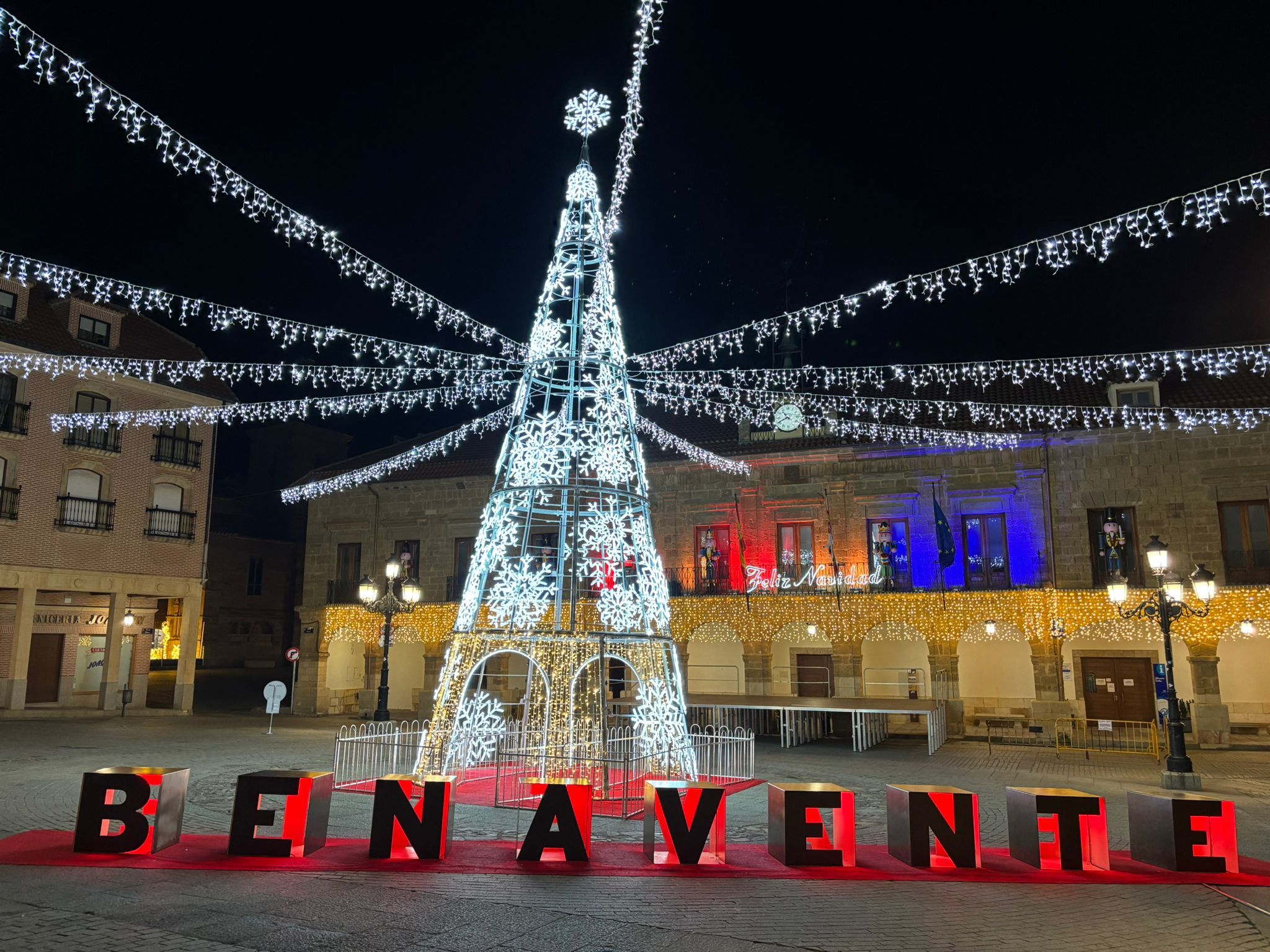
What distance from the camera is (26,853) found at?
759 centimetres

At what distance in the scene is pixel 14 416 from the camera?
22.8m

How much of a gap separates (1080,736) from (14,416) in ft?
88.1

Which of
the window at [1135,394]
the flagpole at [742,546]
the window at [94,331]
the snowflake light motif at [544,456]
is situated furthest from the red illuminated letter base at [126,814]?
the window at [1135,394]

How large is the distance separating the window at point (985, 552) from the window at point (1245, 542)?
15.5 feet

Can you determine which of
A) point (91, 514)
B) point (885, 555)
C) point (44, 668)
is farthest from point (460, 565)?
point (885, 555)

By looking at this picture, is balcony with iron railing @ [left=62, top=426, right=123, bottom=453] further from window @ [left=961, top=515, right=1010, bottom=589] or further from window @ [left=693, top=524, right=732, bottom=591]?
window @ [left=961, top=515, right=1010, bottom=589]

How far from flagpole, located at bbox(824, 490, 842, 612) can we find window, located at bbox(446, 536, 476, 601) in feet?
34.4

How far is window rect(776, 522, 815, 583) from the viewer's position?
80.6 ft

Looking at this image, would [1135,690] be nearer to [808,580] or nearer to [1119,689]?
[1119,689]

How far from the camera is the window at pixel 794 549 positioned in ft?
80.6

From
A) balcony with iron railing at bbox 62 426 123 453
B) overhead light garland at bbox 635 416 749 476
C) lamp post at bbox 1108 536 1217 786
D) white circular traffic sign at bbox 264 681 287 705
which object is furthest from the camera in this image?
balcony with iron railing at bbox 62 426 123 453

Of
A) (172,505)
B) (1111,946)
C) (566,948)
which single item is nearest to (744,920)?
(566,948)

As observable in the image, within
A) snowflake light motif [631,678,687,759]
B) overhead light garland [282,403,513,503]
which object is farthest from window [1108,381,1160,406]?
snowflake light motif [631,678,687,759]

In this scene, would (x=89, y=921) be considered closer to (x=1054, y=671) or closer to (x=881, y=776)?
(x=881, y=776)
